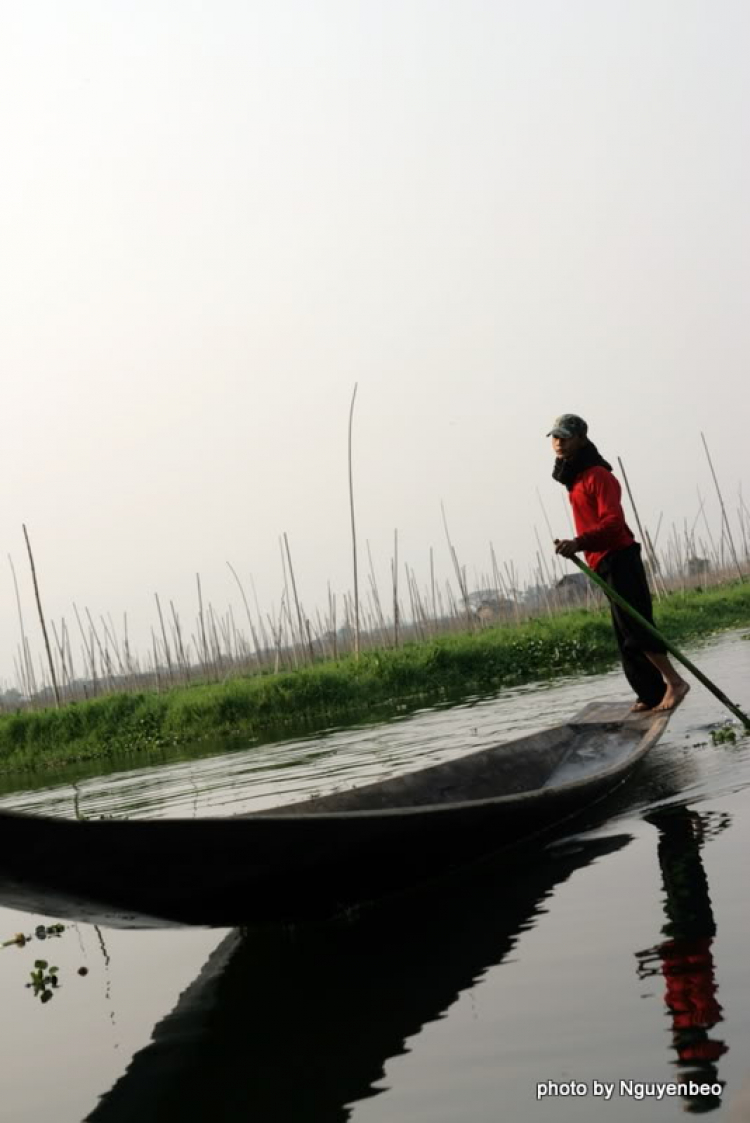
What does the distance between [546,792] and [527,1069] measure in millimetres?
1817

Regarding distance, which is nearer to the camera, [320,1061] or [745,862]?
[320,1061]

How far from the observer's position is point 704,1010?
230cm

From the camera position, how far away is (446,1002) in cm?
273

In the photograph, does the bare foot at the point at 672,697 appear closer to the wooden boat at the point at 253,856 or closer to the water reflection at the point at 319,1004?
the wooden boat at the point at 253,856

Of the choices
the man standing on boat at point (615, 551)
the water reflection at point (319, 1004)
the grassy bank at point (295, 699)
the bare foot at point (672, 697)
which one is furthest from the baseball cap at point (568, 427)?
the grassy bank at point (295, 699)

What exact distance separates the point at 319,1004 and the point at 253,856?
398 mm

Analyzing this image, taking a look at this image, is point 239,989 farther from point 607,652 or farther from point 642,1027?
point 607,652

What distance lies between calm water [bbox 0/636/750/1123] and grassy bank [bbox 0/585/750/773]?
31.0 ft

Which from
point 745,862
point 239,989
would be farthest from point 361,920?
point 745,862

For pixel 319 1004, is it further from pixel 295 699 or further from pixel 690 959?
pixel 295 699

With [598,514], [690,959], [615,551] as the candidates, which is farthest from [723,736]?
[690,959]

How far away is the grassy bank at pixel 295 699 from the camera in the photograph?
1450cm

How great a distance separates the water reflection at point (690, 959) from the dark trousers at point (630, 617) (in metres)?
1.82

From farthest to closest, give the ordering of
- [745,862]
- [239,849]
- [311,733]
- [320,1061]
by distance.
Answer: [311,733] → [745,862] → [239,849] → [320,1061]
